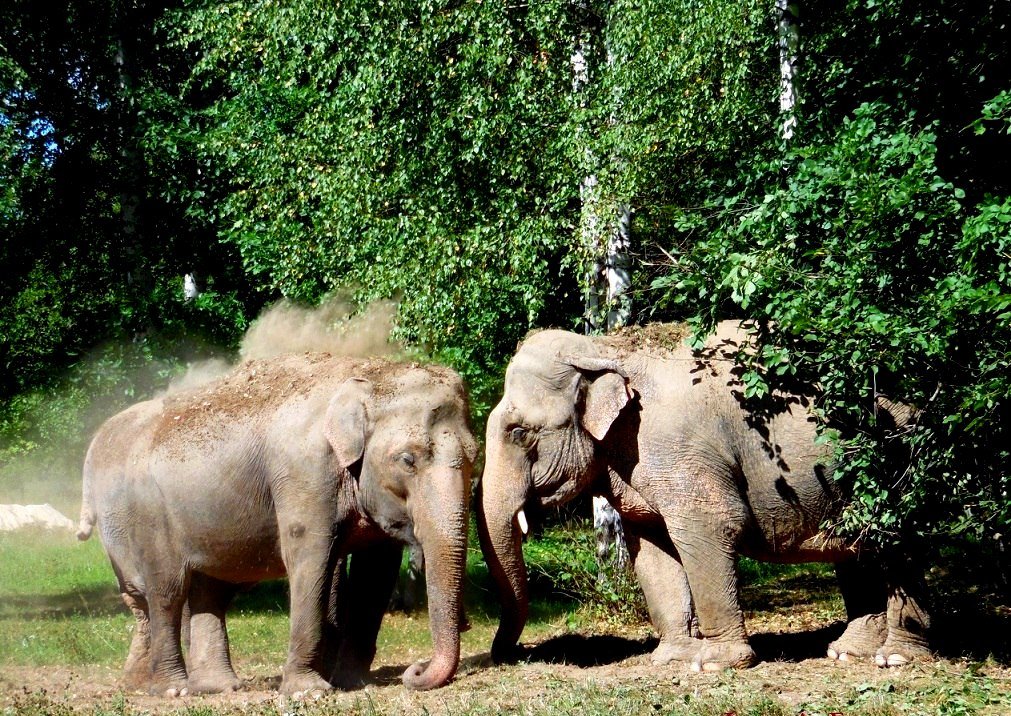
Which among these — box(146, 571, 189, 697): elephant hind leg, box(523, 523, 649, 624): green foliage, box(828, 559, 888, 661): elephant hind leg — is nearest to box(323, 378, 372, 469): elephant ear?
box(146, 571, 189, 697): elephant hind leg

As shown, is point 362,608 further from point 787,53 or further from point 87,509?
point 787,53

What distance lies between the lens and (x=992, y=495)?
33.1ft

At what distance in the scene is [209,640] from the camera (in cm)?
1236

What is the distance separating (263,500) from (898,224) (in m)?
6.04

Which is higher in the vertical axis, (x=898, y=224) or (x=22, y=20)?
(x=22, y=20)

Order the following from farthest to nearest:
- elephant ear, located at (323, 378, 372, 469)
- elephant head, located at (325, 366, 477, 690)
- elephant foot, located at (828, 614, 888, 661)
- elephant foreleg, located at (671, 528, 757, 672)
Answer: elephant foot, located at (828, 614, 888, 661), elephant ear, located at (323, 378, 372, 469), elephant foreleg, located at (671, 528, 757, 672), elephant head, located at (325, 366, 477, 690)

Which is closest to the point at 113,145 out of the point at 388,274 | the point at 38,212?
the point at 38,212

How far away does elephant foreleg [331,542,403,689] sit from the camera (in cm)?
1184

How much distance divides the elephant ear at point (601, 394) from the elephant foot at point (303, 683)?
318cm

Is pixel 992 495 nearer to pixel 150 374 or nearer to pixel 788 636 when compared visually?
pixel 788 636

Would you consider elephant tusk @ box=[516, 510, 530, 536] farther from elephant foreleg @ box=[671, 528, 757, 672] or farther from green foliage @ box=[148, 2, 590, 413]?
green foliage @ box=[148, 2, 590, 413]

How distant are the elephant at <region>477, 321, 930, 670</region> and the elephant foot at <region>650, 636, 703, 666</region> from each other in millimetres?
15

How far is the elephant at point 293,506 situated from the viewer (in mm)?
11219

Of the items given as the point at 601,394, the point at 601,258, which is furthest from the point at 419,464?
the point at 601,258
